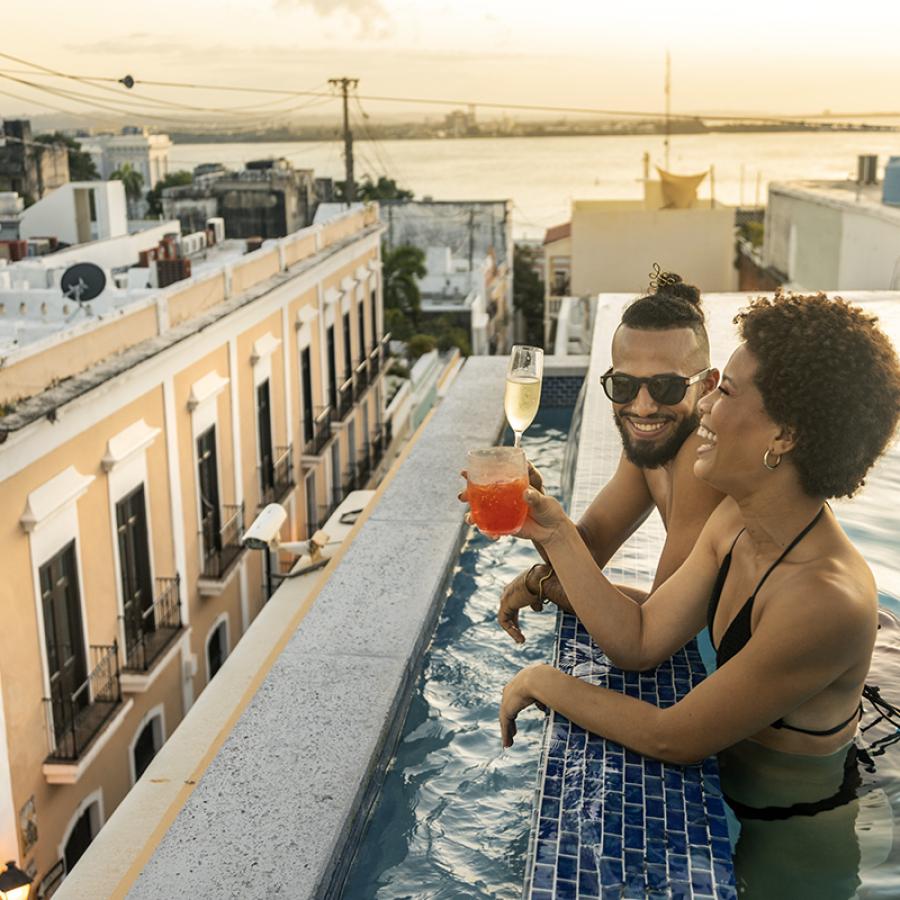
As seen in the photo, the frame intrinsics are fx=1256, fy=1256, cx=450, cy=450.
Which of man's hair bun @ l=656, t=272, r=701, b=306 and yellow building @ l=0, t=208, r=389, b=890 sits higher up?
man's hair bun @ l=656, t=272, r=701, b=306

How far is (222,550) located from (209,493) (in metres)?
0.68

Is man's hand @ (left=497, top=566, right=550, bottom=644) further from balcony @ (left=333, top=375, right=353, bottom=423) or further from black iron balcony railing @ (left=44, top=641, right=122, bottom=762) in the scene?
balcony @ (left=333, top=375, right=353, bottom=423)

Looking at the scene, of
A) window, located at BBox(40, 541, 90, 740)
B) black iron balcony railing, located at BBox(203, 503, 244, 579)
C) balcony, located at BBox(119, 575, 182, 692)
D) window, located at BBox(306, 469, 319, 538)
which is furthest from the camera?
window, located at BBox(306, 469, 319, 538)

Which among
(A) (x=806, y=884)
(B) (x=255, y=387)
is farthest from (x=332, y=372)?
(A) (x=806, y=884)

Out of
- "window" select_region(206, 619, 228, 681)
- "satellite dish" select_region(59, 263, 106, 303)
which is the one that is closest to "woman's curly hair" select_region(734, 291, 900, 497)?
"window" select_region(206, 619, 228, 681)

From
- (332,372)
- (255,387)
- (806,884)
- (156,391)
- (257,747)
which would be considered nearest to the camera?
(806,884)

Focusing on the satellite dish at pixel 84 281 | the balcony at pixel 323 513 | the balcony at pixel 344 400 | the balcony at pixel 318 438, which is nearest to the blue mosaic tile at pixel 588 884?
the satellite dish at pixel 84 281

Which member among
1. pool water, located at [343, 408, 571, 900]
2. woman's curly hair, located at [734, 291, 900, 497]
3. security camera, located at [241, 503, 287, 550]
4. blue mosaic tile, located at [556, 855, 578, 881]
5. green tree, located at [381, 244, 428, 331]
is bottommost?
green tree, located at [381, 244, 428, 331]

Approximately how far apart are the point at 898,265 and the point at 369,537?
38.6 ft

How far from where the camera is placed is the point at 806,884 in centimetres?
293

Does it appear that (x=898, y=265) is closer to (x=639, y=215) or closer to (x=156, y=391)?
(x=639, y=215)

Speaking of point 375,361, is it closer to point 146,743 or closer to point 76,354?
point 146,743

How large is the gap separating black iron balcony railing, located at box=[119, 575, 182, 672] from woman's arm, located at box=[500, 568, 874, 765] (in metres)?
9.17

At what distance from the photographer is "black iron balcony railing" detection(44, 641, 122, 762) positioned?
9.84m
